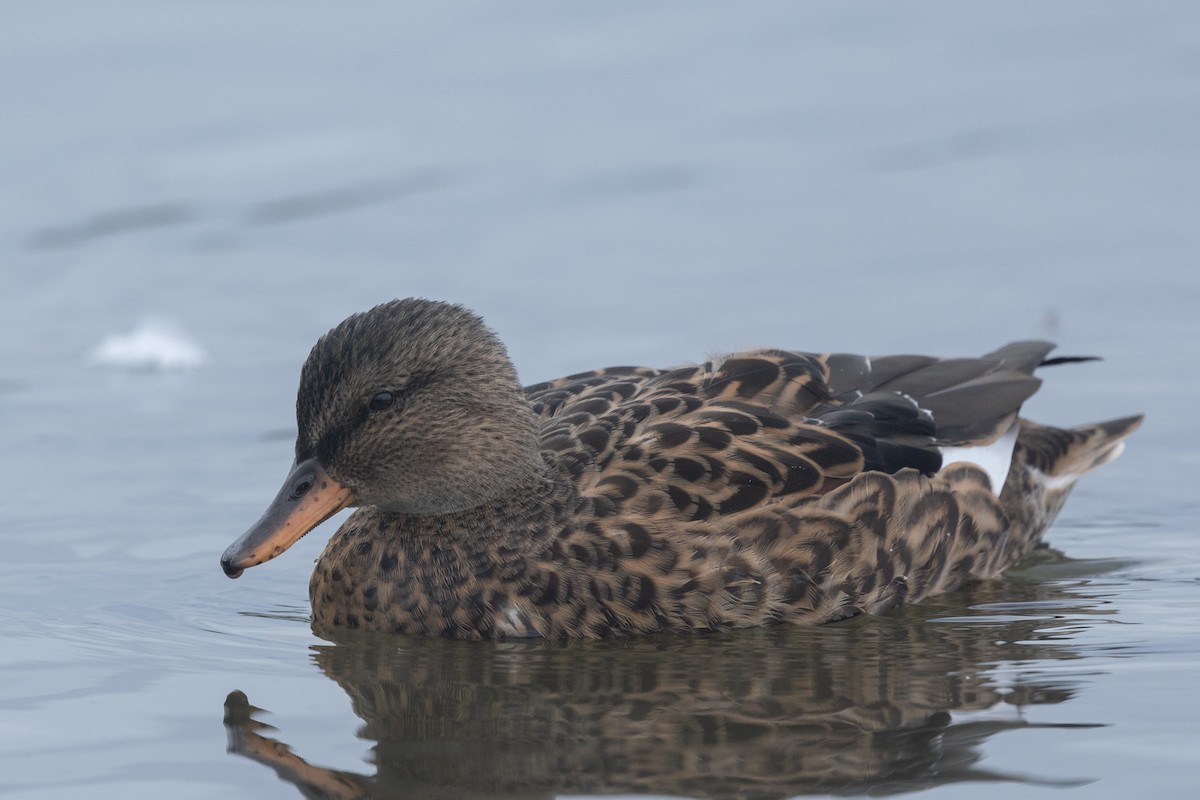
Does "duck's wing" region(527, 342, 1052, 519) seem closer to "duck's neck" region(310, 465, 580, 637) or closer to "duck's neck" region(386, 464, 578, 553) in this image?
"duck's neck" region(386, 464, 578, 553)

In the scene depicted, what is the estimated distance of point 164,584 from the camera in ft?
30.2

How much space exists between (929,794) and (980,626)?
2.23m

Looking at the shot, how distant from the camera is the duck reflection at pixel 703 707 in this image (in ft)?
22.2

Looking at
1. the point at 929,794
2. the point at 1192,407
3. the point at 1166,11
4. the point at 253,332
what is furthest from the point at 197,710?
the point at 1166,11

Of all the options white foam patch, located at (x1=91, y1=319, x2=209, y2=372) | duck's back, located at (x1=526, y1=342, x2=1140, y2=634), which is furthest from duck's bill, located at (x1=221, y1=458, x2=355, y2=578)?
white foam patch, located at (x1=91, y1=319, x2=209, y2=372)

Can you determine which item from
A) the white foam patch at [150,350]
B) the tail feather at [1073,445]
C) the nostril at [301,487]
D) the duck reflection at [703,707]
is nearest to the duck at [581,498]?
the nostril at [301,487]

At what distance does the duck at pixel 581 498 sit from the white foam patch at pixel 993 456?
0.19m

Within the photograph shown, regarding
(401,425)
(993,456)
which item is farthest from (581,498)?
(993,456)

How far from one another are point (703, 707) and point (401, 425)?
175cm

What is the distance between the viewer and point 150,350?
472 inches

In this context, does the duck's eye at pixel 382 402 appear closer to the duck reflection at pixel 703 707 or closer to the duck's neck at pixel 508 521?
the duck's neck at pixel 508 521

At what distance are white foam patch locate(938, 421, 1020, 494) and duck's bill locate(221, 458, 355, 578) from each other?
2664 millimetres

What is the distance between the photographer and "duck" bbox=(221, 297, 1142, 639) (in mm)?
8320

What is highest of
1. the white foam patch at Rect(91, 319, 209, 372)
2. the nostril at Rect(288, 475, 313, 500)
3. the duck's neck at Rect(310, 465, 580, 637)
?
the white foam patch at Rect(91, 319, 209, 372)
